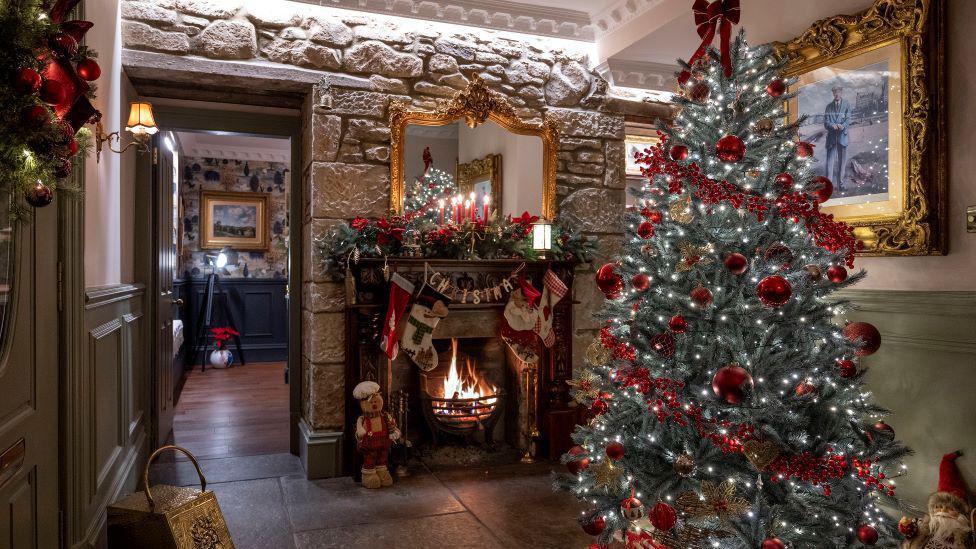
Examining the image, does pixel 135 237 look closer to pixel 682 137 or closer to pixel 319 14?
pixel 319 14

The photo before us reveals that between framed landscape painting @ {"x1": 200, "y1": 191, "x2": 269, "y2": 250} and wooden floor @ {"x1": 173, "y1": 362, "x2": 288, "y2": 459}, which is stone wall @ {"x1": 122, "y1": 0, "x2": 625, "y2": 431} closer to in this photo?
wooden floor @ {"x1": 173, "y1": 362, "x2": 288, "y2": 459}

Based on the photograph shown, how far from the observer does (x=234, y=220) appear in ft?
25.6

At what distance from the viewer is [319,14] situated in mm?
3582

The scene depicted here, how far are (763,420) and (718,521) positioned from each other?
38 cm

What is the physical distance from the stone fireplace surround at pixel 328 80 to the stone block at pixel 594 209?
0.13ft

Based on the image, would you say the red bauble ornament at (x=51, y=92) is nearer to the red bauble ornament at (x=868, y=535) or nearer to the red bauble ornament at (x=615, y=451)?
the red bauble ornament at (x=615, y=451)

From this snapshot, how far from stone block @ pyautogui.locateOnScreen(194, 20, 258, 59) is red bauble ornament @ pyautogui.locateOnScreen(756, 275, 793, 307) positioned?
2851 mm

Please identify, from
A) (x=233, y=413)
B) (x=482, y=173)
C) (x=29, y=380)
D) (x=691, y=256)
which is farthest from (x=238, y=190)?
(x=691, y=256)

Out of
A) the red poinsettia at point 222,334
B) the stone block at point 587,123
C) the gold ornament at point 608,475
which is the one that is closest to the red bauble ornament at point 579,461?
the gold ornament at point 608,475

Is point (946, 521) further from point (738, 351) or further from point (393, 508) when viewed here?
point (393, 508)

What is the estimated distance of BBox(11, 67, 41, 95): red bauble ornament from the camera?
1108 millimetres

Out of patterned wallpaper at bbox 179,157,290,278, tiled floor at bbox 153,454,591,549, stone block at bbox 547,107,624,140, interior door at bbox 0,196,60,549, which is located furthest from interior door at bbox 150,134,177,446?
patterned wallpaper at bbox 179,157,290,278

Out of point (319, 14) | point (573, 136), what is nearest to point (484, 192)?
point (573, 136)

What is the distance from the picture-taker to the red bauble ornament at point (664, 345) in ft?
7.39
